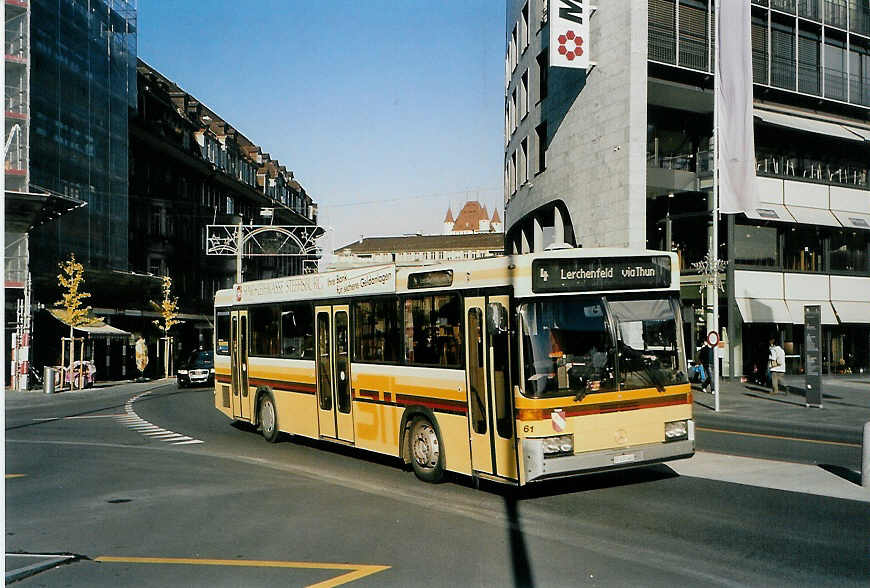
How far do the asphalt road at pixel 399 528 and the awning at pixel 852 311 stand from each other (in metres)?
30.3

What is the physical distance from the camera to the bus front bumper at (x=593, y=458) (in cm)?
970

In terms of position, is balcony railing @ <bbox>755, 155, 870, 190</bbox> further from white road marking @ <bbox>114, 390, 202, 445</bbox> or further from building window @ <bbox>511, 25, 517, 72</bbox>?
white road marking @ <bbox>114, 390, 202, 445</bbox>

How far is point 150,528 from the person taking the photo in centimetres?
936

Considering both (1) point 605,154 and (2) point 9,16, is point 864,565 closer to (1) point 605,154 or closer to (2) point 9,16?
(1) point 605,154

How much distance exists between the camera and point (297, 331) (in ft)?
50.5

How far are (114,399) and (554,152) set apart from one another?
20.7 meters

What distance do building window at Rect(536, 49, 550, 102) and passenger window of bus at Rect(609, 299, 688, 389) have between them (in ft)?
104

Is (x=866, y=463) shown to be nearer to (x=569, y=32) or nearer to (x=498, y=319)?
(x=498, y=319)

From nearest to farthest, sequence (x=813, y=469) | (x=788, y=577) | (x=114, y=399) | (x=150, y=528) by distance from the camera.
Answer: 1. (x=788, y=577)
2. (x=150, y=528)
3. (x=813, y=469)
4. (x=114, y=399)

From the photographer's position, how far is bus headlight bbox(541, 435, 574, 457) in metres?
9.74

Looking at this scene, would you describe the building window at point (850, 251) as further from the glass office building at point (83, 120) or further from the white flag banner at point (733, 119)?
the glass office building at point (83, 120)

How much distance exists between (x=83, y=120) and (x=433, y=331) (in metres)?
36.1

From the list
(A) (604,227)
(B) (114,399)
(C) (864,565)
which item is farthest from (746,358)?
(C) (864,565)

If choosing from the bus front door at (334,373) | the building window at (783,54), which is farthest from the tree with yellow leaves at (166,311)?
the bus front door at (334,373)
